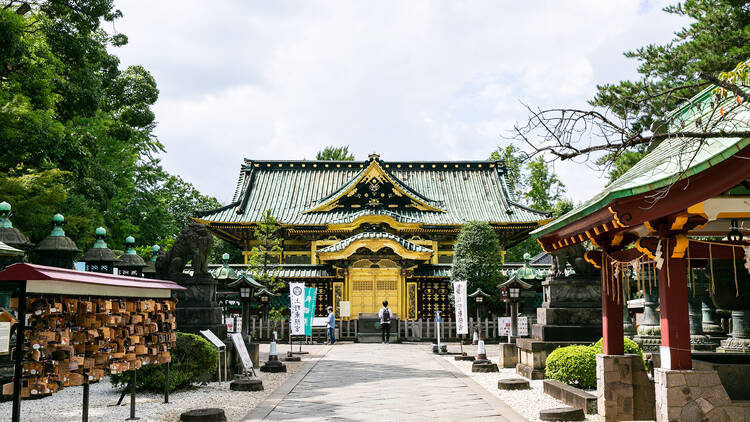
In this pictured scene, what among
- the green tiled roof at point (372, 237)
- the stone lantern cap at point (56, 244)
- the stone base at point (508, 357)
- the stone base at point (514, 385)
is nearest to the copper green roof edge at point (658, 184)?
the stone base at point (514, 385)

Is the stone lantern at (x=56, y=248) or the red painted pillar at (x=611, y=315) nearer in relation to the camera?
the red painted pillar at (x=611, y=315)

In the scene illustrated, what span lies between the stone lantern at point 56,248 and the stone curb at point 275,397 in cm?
537

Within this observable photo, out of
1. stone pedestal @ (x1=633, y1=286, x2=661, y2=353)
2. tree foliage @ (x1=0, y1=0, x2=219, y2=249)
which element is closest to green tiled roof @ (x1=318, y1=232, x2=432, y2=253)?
tree foliage @ (x1=0, y1=0, x2=219, y2=249)

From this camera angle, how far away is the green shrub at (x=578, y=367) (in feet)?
33.8

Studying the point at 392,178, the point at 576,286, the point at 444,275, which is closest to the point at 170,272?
the point at 576,286

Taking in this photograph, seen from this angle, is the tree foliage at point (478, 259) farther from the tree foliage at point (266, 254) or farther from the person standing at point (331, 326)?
the tree foliage at point (266, 254)

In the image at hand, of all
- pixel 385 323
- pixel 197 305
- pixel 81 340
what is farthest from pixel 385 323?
pixel 81 340

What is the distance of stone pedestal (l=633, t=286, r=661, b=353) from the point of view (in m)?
14.3

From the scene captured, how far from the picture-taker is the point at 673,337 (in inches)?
242

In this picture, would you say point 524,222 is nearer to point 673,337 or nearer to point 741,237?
point 741,237

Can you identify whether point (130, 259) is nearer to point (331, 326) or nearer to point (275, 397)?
point (275, 397)

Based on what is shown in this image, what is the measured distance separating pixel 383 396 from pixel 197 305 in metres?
4.93

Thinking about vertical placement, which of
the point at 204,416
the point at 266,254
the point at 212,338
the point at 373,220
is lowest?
the point at 204,416

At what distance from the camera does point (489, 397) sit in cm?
1042
